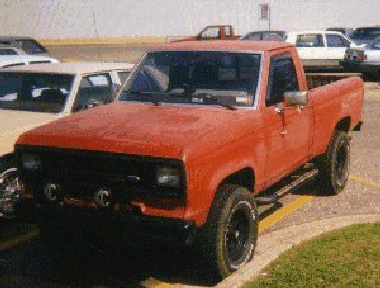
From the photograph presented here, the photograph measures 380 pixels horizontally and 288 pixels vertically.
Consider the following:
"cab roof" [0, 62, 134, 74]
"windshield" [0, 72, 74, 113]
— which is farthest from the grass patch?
"cab roof" [0, 62, 134, 74]

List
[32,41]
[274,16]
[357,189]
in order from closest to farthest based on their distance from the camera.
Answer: [357,189]
[32,41]
[274,16]

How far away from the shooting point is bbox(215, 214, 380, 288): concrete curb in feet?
17.3

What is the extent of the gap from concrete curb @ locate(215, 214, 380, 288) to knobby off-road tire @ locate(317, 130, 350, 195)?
86 centimetres

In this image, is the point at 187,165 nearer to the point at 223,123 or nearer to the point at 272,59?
the point at 223,123

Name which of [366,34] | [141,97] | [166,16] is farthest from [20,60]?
[166,16]

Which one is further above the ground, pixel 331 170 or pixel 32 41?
pixel 32 41

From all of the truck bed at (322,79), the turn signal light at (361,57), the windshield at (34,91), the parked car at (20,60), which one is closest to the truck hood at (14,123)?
the windshield at (34,91)

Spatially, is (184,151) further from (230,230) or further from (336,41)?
(336,41)

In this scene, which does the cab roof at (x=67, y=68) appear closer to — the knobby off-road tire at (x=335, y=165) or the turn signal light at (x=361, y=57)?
the knobby off-road tire at (x=335, y=165)

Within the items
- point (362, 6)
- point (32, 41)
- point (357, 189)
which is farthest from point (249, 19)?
point (357, 189)

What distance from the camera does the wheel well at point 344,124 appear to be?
8.09 metres

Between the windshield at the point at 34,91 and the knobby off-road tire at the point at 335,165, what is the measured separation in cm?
330

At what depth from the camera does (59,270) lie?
5.68 meters

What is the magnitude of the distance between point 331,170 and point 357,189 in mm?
829
